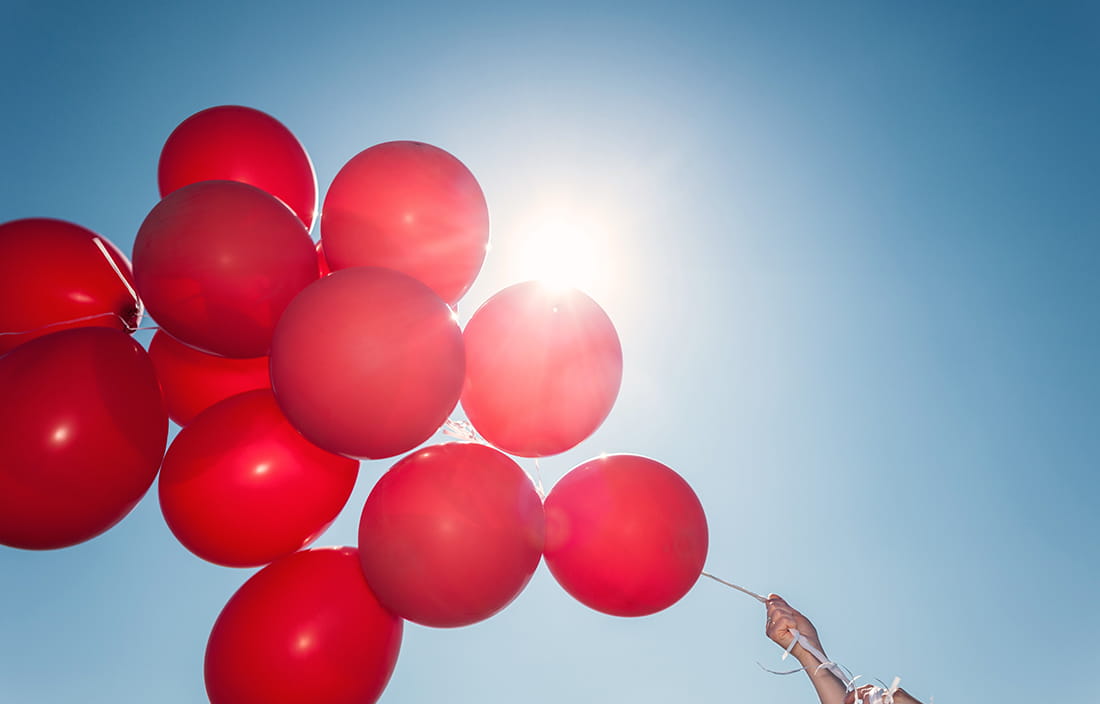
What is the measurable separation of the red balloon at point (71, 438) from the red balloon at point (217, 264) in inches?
10.5

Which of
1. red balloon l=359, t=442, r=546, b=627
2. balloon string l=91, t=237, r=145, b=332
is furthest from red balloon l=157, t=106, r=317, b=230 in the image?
red balloon l=359, t=442, r=546, b=627

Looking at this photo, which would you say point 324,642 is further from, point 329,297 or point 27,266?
point 27,266

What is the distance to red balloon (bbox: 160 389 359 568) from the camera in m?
1.68

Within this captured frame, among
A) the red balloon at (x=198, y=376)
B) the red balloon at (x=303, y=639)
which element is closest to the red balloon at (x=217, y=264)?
the red balloon at (x=198, y=376)

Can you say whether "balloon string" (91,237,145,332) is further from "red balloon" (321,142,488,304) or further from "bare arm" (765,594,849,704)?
"bare arm" (765,594,849,704)

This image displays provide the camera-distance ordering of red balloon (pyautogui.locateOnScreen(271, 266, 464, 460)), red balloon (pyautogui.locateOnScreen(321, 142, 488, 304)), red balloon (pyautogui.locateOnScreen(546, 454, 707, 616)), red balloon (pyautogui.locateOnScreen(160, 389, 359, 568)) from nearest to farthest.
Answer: red balloon (pyautogui.locateOnScreen(271, 266, 464, 460)) < red balloon (pyautogui.locateOnScreen(160, 389, 359, 568)) < red balloon (pyautogui.locateOnScreen(546, 454, 707, 616)) < red balloon (pyautogui.locateOnScreen(321, 142, 488, 304))

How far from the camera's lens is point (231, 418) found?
1.77 meters

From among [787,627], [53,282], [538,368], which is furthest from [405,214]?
[787,627]

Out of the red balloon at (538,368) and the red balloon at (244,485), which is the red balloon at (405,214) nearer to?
the red balloon at (538,368)

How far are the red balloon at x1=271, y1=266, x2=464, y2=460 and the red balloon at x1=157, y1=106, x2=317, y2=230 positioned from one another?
904 millimetres

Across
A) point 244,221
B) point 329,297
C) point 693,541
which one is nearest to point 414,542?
point 329,297

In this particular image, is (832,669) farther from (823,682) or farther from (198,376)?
(198,376)

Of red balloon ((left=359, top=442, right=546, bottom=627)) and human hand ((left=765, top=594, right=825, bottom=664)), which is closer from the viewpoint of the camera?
red balloon ((left=359, top=442, right=546, bottom=627))

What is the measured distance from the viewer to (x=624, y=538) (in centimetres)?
179
